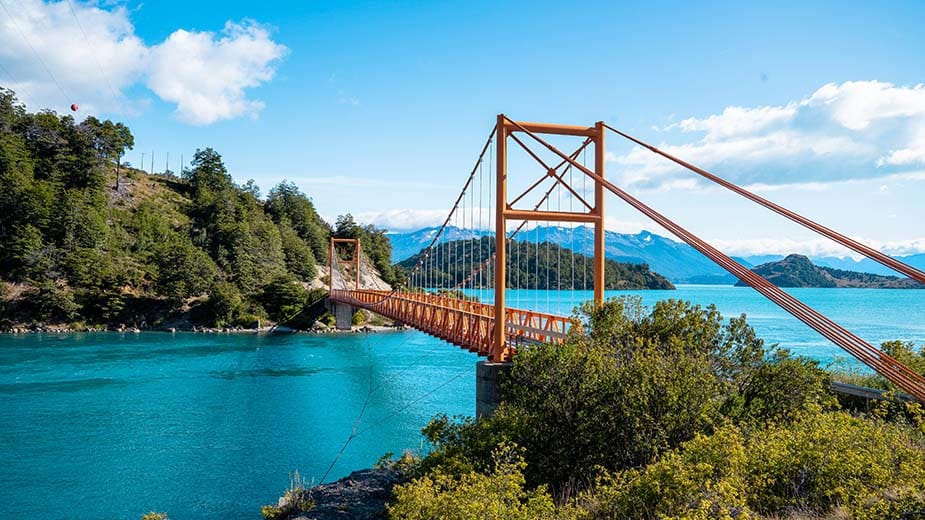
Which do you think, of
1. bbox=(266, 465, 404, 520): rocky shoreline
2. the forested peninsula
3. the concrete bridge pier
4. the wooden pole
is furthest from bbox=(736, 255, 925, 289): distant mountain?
bbox=(266, 465, 404, 520): rocky shoreline

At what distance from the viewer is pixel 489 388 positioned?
13.4 m

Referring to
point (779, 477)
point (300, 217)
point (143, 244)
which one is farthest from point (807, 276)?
point (779, 477)

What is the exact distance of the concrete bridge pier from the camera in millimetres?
13289

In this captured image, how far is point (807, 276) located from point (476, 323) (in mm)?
173382

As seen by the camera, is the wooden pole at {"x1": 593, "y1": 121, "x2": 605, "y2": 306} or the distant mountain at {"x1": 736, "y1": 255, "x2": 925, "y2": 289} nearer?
the wooden pole at {"x1": 593, "y1": 121, "x2": 605, "y2": 306}

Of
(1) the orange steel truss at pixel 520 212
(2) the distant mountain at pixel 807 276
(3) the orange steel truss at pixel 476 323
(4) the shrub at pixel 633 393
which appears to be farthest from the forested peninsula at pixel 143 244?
(2) the distant mountain at pixel 807 276

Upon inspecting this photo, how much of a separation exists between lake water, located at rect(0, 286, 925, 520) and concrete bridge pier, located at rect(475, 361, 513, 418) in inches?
208

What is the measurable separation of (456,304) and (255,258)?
46.8 meters

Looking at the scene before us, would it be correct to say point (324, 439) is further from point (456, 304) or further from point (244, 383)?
point (244, 383)

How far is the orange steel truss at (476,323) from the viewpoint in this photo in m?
13.9

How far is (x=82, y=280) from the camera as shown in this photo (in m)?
50.7

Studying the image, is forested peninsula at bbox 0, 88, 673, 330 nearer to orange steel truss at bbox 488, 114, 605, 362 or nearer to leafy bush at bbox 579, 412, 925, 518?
orange steel truss at bbox 488, 114, 605, 362

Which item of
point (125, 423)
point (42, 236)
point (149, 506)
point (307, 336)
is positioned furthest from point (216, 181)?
point (149, 506)

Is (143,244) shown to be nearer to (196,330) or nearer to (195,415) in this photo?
(196,330)
